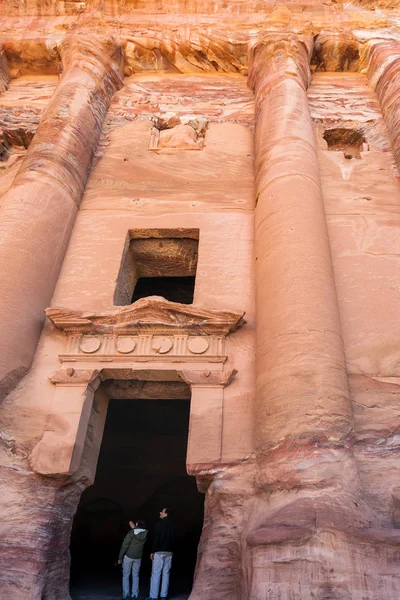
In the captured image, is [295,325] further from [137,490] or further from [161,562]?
[137,490]

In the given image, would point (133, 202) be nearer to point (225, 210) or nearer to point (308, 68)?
point (225, 210)

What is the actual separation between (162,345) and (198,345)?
48 cm

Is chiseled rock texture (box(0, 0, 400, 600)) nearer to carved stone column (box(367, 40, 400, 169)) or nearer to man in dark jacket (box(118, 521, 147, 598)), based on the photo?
carved stone column (box(367, 40, 400, 169))

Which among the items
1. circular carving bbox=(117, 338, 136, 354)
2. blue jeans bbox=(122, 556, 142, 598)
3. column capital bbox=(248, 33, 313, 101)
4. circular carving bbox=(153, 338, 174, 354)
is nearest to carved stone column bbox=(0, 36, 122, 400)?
circular carving bbox=(117, 338, 136, 354)

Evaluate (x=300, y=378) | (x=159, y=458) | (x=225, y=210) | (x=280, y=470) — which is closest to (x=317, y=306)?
(x=300, y=378)

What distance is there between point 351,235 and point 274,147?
81.6 inches

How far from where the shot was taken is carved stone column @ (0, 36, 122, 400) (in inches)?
273

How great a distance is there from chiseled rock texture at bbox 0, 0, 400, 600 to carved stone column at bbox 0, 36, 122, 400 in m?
0.04

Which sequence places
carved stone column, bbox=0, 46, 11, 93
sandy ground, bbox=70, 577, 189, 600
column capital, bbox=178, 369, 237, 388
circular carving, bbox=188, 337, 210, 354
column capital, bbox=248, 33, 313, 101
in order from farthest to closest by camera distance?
carved stone column, bbox=0, 46, 11, 93 → column capital, bbox=248, 33, 313, 101 → circular carving, bbox=188, 337, 210, 354 → column capital, bbox=178, 369, 237, 388 → sandy ground, bbox=70, 577, 189, 600

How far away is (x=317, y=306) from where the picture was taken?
253 inches

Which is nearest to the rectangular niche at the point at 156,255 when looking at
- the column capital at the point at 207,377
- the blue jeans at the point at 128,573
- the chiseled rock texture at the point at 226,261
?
the chiseled rock texture at the point at 226,261

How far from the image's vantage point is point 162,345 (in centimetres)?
686

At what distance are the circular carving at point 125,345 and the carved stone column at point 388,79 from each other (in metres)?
5.86

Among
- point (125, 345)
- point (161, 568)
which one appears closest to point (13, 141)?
point (125, 345)
